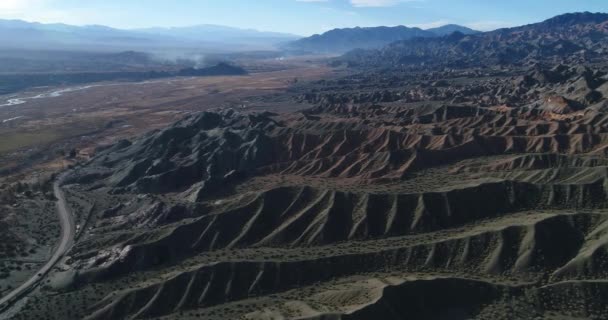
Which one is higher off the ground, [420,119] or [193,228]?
[420,119]

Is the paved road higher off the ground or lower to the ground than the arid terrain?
lower

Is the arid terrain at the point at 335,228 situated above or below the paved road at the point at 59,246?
above

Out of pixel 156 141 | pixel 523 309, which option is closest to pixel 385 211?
pixel 523 309

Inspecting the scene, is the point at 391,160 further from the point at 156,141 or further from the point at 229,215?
the point at 156,141

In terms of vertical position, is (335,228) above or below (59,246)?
above

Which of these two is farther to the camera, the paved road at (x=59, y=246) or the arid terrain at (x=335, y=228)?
the paved road at (x=59, y=246)

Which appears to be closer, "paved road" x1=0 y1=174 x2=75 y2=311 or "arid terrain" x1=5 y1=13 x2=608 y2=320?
"arid terrain" x1=5 y1=13 x2=608 y2=320

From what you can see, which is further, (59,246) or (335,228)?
(59,246)

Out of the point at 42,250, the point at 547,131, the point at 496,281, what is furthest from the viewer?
the point at 547,131
